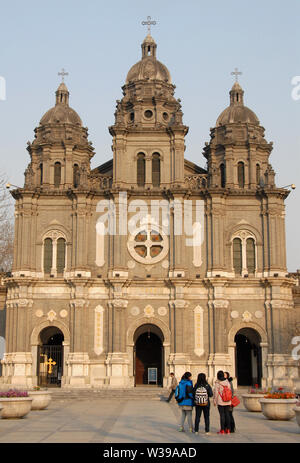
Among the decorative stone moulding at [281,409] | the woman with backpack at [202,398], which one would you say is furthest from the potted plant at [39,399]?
the woman with backpack at [202,398]

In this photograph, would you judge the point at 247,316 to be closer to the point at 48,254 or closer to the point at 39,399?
the point at 48,254

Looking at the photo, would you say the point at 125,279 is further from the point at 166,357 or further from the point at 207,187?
the point at 207,187

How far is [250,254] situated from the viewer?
157 ft

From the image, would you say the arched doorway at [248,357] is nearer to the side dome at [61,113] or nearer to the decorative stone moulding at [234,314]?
the decorative stone moulding at [234,314]

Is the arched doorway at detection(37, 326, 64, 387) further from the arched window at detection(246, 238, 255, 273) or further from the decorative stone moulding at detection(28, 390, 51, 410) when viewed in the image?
the decorative stone moulding at detection(28, 390, 51, 410)

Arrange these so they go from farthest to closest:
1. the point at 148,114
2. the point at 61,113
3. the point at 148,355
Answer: the point at 61,113 → the point at 148,114 → the point at 148,355

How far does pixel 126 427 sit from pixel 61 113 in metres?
33.3

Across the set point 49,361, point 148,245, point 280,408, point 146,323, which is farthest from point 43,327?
point 280,408

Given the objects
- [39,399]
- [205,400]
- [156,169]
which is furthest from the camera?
[156,169]

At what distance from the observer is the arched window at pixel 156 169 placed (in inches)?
1937

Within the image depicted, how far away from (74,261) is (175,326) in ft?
27.5

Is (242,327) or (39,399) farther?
(242,327)

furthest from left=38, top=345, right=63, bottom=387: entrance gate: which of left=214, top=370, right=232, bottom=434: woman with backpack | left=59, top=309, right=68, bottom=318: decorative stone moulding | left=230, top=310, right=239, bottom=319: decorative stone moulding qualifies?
left=214, top=370, right=232, bottom=434: woman with backpack

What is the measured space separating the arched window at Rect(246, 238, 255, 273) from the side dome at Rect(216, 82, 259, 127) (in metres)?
9.73
